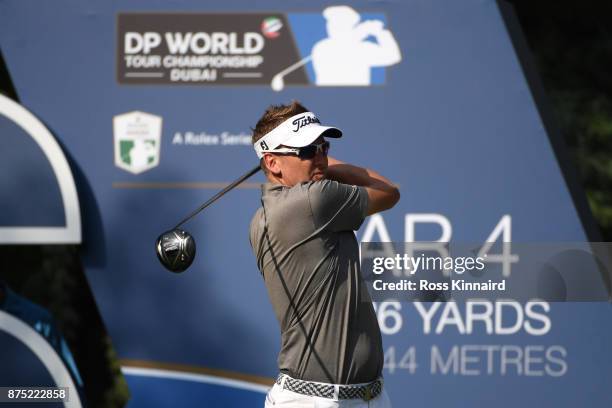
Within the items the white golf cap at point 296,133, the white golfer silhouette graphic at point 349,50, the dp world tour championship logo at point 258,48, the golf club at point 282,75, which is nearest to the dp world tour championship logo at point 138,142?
the dp world tour championship logo at point 258,48

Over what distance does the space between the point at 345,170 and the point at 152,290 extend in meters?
1.70

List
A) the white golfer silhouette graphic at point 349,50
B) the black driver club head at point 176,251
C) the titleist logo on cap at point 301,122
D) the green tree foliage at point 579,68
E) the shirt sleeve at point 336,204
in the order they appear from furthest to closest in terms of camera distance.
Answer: the green tree foliage at point 579,68 < the white golfer silhouette graphic at point 349,50 < the black driver club head at point 176,251 < the titleist logo on cap at point 301,122 < the shirt sleeve at point 336,204

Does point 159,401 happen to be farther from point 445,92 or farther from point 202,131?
point 445,92

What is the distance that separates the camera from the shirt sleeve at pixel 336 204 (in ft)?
9.63

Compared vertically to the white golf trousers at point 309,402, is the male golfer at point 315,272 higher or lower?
higher

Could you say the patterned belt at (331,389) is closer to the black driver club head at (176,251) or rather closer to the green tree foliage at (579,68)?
the black driver club head at (176,251)

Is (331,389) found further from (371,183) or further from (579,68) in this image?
(579,68)

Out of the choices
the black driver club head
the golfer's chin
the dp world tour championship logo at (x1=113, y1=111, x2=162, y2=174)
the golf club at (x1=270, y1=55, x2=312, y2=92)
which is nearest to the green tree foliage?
the golf club at (x1=270, y1=55, x2=312, y2=92)

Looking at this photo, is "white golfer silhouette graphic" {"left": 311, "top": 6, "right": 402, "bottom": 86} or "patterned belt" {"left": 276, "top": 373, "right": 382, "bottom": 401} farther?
"white golfer silhouette graphic" {"left": 311, "top": 6, "right": 402, "bottom": 86}

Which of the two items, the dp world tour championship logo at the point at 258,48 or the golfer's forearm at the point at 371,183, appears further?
the dp world tour championship logo at the point at 258,48

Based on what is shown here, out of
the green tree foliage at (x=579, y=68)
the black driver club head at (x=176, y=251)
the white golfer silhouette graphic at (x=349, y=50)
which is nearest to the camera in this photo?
the black driver club head at (x=176, y=251)

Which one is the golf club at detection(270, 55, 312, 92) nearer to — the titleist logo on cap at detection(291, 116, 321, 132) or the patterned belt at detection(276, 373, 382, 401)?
the titleist logo on cap at detection(291, 116, 321, 132)

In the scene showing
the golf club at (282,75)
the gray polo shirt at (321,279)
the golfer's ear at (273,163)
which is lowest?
the gray polo shirt at (321,279)

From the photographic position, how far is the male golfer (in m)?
2.97
